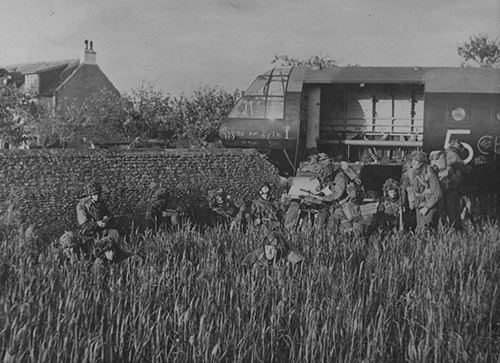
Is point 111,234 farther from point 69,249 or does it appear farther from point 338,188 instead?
point 338,188

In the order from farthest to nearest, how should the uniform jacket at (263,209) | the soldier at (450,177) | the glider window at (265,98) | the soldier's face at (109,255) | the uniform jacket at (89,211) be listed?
the glider window at (265,98) → the soldier at (450,177) → the uniform jacket at (263,209) → the uniform jacket at (89,211) → the soldier's face at (109,255)

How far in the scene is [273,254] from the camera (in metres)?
7.38

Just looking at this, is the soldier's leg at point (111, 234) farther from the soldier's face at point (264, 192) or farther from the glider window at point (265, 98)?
the glider window at point (265, 98)

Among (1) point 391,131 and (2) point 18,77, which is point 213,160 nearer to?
(1) point 391,131

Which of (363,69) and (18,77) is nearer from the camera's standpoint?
(363,69)

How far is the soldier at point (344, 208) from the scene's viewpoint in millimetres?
9812

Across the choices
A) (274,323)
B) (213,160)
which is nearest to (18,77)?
(213,160)

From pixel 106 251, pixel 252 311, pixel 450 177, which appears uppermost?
pixel 450 177

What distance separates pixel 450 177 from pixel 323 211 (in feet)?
10.0

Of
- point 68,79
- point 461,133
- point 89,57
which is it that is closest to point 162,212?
point 461,133

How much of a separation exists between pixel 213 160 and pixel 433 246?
25.1ft

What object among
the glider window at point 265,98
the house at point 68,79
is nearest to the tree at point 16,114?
the house at point 68,79

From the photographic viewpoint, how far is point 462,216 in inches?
499

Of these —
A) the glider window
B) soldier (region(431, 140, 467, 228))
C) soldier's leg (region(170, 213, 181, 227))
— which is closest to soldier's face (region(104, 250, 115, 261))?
soldier's leg (region(170, 213, 181, 227))
